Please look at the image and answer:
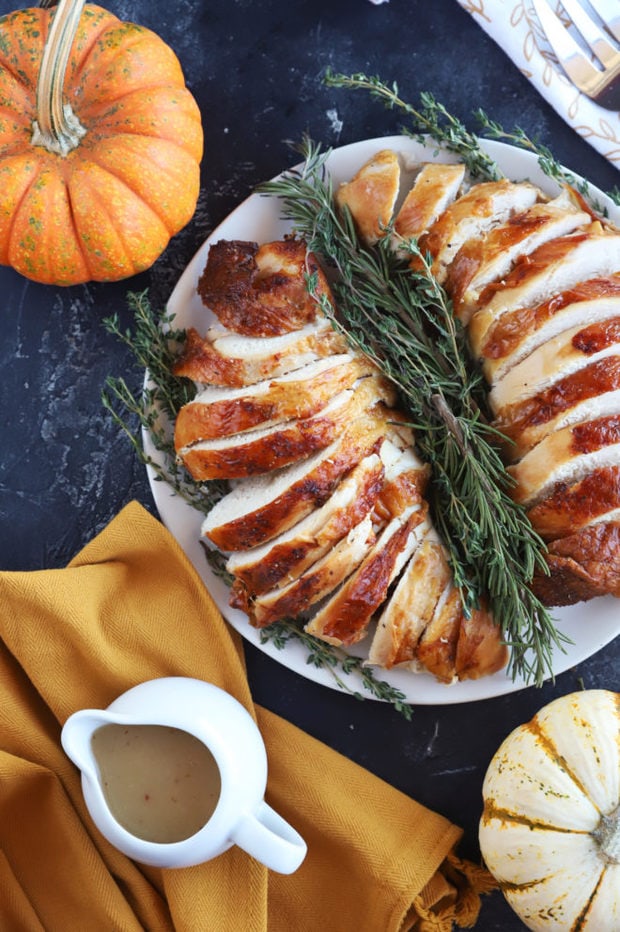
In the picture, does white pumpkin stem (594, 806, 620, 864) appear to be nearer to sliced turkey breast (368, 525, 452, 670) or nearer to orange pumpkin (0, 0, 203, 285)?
sliced turkey breast (368, 525, 452, 670)

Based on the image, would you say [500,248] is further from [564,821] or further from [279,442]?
[564,821]

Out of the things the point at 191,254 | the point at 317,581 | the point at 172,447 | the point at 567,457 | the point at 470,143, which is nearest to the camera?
the point at 567,457

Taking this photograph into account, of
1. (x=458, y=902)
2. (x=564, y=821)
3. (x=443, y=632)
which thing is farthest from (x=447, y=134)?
(x=458, y=902)

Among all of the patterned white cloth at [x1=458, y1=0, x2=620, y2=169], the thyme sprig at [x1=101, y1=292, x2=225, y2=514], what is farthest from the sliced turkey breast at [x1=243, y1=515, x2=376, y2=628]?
the patterned white cloth at [x1=458, y1=0, x2=620, y2=169]

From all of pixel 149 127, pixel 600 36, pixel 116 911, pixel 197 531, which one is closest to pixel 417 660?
pixel 197 531

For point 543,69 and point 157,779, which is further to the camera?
point 543,69
